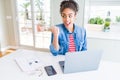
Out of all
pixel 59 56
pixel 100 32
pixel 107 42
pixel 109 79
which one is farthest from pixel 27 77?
pixel 100 32

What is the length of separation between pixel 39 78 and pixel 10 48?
3.30m

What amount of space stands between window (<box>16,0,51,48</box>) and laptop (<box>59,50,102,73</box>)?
2642 mm

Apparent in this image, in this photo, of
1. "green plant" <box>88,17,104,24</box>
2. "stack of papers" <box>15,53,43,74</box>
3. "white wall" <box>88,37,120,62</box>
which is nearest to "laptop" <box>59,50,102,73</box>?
"stack of papers" <box>15,53,43,74</box>

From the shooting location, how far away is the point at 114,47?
2.63 metres

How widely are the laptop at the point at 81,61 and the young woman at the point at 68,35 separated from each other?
0.35 meters

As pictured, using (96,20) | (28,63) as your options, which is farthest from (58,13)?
(28,63)

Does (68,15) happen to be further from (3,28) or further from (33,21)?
(3,28)

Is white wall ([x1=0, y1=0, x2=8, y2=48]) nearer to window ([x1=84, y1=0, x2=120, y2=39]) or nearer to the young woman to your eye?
window ([x1=84, y1=0, x2=120, y2=39])

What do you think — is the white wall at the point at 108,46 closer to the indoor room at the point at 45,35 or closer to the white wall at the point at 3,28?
the indoor room at the point at 45,35

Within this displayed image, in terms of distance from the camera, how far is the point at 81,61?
44.3 inches

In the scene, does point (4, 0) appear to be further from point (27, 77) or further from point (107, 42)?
point (27, 77)

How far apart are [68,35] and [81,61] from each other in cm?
46

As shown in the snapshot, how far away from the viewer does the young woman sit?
56.0 inches

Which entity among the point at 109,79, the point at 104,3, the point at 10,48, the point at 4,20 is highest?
the point at 104,3
